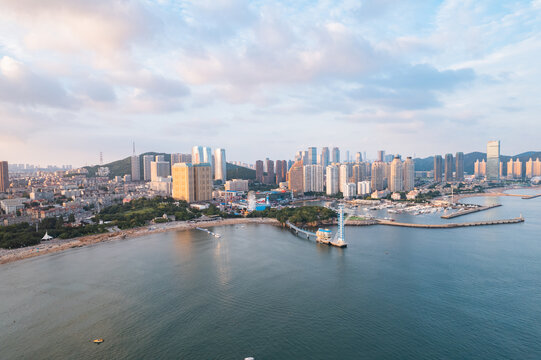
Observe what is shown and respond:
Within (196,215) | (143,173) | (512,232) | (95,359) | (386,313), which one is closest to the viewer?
(95,359)

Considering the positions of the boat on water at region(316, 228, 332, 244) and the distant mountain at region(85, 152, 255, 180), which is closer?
the boat on water at region(316, 228, 332, 244)

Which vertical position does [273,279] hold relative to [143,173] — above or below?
below

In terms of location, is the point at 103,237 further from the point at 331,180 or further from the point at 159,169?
the point at 159,169

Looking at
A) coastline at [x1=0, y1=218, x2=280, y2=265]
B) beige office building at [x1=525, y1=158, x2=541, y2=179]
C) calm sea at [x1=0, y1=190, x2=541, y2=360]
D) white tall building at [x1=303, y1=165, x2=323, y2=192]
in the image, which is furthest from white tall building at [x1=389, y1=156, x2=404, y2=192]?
beige office building at [x1=525, y1=158, x2=541, y2=179]

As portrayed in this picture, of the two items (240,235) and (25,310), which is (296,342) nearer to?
(25,310)

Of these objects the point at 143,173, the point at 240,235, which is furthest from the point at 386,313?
the point at 143,173

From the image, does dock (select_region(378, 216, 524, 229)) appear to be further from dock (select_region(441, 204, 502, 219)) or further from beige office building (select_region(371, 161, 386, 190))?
beige office building (select_region(371, 161, 386, 190))
